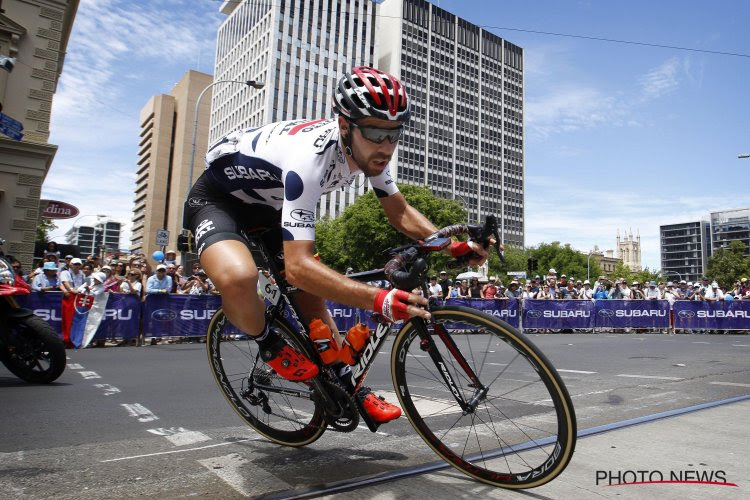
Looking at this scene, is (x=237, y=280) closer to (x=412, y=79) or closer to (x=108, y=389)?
(x=108, y=389)

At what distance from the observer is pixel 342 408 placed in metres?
2.60

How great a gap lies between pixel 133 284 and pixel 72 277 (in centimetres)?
139

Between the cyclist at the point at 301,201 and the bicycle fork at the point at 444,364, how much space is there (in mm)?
235

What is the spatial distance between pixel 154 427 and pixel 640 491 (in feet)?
10.1

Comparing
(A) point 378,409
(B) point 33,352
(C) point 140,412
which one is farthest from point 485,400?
(B) point 33,352

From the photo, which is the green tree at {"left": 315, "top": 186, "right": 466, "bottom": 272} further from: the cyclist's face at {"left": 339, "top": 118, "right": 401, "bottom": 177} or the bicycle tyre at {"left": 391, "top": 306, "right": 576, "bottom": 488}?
the cyclist's face at {"left": 339, "top": 118, "right": 401, "bottom": 177}

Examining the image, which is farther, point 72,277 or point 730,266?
point 730,266

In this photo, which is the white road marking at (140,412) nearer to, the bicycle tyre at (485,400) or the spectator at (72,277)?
the bicycle tyre at (485,400)

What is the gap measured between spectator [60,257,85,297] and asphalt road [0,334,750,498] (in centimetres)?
444

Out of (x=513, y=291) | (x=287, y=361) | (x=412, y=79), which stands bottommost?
(x=287, y=361)

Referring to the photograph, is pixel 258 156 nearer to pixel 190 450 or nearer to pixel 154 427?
pixel 190 450

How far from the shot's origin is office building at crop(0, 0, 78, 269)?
20.1 meters

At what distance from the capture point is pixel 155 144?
4946 inches

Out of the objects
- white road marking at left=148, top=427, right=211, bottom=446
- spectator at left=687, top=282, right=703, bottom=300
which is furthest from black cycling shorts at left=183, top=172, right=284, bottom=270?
spectator at left=687, top=282, right=703, bottom=300
